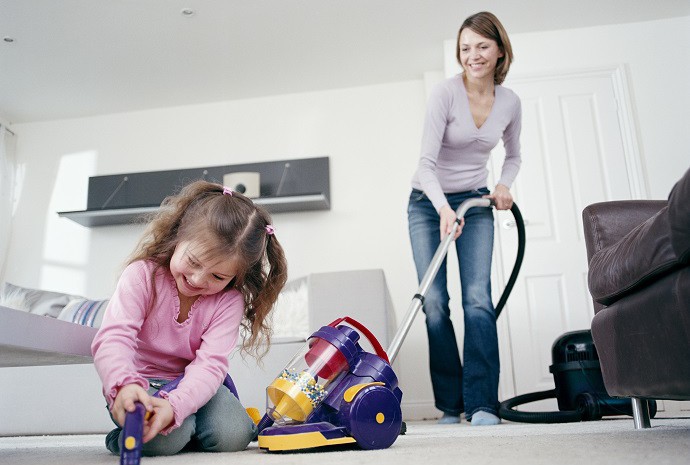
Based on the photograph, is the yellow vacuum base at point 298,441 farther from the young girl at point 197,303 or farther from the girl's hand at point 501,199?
the girl's hand at point 501,199

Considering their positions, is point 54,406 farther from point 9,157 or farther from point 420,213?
point 9,157

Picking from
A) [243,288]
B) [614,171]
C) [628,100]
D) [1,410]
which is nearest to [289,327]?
[1,410]

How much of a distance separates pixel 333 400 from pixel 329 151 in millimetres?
2892

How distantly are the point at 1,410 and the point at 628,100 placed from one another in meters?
3.33

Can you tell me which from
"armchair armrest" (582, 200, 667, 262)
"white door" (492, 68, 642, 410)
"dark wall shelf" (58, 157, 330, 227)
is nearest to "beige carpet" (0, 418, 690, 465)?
"armchair armrest" (582, 200, 667, 262)

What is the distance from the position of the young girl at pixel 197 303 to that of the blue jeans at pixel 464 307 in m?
0.89

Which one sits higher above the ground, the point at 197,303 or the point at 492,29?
the point at 492,29

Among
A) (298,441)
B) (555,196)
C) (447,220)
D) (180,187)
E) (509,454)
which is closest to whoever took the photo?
(509,454)

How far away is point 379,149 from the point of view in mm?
3947

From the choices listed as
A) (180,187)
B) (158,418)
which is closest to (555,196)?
(180,187)

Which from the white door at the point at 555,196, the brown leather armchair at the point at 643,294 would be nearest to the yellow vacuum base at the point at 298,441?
the brown leather armchair at the point at 643,294

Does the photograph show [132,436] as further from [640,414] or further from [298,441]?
[640,414]

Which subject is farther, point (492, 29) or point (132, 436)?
point (492, 29)

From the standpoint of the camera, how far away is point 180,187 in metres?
3.94
